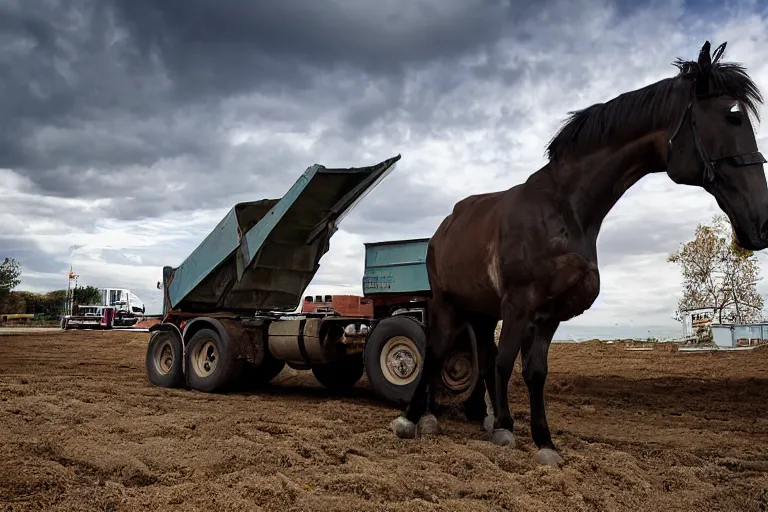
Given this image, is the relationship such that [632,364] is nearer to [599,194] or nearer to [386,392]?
[386,392]

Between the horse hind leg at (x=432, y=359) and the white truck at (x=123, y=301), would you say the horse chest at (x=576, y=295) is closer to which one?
the horse hind leg at (x=432, y=359)

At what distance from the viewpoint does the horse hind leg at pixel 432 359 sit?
538 centimetres

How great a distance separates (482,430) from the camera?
216 inches

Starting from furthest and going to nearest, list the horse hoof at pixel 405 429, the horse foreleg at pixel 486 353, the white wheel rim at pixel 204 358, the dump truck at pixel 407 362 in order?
the white wheel rim at pixel 204 358 < the dump truck at pixel 407 362 < the horse foreleg at pixel 486 353 < the horse hoof at pixel 405 429

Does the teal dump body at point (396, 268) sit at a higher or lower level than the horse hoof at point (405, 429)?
higher

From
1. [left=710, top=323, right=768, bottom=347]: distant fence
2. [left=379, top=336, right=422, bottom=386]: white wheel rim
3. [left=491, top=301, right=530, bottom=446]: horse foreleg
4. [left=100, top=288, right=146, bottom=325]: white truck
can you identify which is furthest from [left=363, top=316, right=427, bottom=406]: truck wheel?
[left=100, top=288, right=146, bottom=325]: white truck

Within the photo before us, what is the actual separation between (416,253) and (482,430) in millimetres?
3854

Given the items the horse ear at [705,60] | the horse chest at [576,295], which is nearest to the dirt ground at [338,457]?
the horse chest at [576,295]

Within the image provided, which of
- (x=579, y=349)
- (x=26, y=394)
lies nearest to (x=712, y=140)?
(x=26, y=394)

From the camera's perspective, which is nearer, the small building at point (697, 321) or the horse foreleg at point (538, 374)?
the horse foreleg at point (538, 374)

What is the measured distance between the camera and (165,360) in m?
9.99

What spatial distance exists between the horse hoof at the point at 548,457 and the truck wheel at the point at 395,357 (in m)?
2.83

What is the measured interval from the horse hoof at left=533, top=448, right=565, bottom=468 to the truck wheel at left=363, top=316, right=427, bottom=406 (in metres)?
2.83

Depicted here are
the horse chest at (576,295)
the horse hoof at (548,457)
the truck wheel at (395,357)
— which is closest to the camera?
the horse hoof at (548,457)
